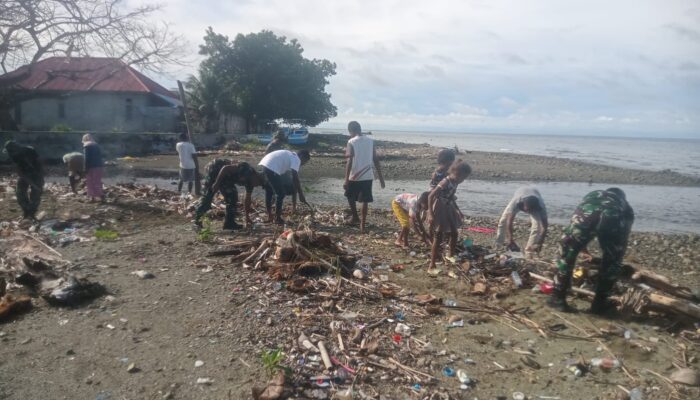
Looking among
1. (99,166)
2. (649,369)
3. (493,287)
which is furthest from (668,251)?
(99,166)

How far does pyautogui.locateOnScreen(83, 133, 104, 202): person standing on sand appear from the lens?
9.98 m

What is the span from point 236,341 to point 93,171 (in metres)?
7.37

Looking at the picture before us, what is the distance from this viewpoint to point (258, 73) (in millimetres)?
34219

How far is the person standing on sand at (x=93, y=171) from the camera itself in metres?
9.98

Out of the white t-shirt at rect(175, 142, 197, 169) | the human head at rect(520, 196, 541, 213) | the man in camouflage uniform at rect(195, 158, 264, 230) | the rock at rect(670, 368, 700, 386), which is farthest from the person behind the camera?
the white t-shirt at rect(175, 142, 197, 169)

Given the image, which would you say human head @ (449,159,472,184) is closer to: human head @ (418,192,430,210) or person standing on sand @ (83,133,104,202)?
human head @ (418,192,430,210)

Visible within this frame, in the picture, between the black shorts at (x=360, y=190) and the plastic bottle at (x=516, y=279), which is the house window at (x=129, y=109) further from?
the plastic bottle at (x=516, y=279)

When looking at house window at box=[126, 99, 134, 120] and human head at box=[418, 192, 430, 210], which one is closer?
human head at box=[418, 192, 430, 210]

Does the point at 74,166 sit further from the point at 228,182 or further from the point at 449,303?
the point at 449,303

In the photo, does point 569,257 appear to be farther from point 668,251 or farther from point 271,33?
point 271,33

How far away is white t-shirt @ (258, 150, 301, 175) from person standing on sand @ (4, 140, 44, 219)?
12.9 ft

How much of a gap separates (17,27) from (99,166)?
6056mm

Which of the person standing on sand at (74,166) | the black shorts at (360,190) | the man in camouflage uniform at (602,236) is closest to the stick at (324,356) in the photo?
the man in camouflage uniform at (602,236)

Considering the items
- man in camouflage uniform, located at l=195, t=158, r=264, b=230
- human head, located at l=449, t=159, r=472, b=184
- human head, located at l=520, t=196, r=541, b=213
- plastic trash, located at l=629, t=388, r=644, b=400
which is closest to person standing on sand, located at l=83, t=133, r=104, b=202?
man in camouflage uniform, located at l=195, t=158, r=264, b=230
